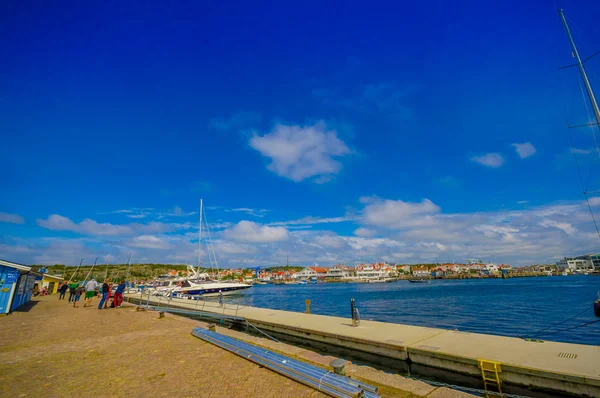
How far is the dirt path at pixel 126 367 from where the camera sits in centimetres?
565

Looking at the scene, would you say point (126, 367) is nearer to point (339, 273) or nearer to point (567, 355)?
point (567, 355)

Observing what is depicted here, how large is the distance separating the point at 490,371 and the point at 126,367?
9649 mm

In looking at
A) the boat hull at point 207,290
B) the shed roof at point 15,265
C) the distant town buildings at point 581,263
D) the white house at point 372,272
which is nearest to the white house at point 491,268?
the distant town buildings at point 581,263

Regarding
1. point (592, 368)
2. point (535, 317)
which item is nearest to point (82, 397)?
point (592, 368)

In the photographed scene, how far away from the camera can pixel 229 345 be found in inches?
335

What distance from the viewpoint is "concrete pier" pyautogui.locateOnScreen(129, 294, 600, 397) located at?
6.33 m

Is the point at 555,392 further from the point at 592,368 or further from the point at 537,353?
the point at 537,353

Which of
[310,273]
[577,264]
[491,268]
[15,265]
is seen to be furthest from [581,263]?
[15,265]

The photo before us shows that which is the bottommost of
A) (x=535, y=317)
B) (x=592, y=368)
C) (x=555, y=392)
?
(x=535, y=317)

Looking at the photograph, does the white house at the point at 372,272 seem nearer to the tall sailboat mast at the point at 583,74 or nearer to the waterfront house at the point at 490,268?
the waterfront house at the point at 490,268

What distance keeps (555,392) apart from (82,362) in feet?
40.3

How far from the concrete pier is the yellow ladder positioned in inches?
7.5

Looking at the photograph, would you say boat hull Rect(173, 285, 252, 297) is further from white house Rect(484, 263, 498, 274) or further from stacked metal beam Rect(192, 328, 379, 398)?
white house Rect(484, 263, 498, 274)

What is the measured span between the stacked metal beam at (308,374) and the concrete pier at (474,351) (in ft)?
15.2
